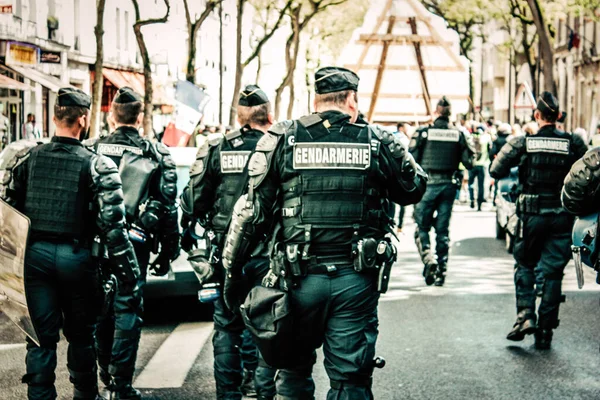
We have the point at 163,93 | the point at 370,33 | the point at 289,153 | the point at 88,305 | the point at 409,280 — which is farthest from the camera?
the point at 163,93

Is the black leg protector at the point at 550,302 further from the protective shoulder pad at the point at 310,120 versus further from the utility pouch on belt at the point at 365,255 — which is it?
the protective shoulder pad at the point at 310,120

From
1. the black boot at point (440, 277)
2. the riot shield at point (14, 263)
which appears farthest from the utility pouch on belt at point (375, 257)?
the black boot at point (440, 277)

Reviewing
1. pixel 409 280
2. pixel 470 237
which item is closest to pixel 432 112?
pixel 470 237

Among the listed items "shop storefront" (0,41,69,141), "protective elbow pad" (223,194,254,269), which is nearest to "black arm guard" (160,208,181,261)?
"protective elbow pad" (223,194,254,269)

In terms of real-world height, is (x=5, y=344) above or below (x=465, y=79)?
below

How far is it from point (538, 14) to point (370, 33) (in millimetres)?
8288

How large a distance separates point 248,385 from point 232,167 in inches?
58.9

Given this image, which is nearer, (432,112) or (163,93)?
(432,112)

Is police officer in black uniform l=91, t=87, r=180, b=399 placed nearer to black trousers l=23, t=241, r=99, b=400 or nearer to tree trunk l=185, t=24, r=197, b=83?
black trousers l=23, t=241, r=99, b=400

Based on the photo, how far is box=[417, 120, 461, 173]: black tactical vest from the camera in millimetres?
12117

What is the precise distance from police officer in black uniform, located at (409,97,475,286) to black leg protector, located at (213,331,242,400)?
615cm

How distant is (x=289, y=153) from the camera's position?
5.06 meters

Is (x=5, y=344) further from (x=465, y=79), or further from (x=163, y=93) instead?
(x=163, y=93)

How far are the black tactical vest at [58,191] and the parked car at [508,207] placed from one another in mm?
3994
